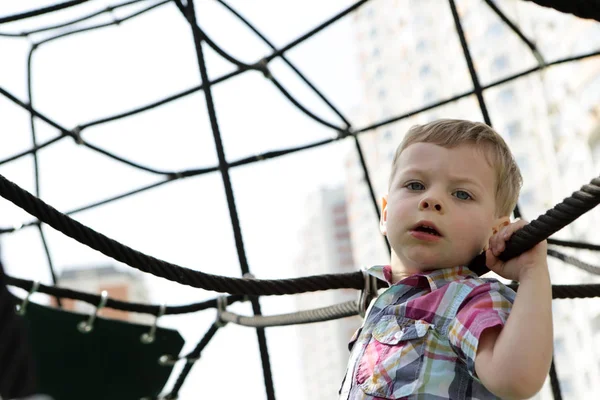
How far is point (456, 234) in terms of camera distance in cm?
67

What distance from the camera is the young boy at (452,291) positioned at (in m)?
0.57

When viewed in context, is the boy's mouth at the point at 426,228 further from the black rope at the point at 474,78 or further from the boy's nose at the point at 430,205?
the black rope at the point at 474,78

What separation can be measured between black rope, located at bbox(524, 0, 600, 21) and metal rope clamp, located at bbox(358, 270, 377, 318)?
0.36 metres

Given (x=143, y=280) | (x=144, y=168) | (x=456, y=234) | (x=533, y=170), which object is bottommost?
(x=456, y=234)

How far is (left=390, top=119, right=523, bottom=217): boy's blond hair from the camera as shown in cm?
70

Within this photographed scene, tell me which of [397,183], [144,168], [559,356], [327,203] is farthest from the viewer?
[327,203]

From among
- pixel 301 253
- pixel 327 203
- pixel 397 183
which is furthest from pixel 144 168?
pixel 301 253

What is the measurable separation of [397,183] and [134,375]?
25.3 inches

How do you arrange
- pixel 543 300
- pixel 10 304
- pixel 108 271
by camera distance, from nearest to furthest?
pixel 10 304 → pixel 543 300 → pixel 108 271

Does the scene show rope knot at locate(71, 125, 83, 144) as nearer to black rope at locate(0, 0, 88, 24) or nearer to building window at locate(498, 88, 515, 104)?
black rope at locate(0, 0, 88, 24)

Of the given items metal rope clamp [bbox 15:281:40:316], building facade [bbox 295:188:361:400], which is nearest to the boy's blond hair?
metal rope clamp [bbox 15:281:40:316]

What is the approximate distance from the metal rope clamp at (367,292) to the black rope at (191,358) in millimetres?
290

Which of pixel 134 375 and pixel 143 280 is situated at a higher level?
pixel 143 280

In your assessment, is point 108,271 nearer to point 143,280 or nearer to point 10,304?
point 143,280
